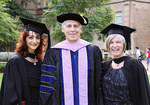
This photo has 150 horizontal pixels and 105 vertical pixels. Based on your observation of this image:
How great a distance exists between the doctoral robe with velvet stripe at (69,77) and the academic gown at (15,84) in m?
0.25

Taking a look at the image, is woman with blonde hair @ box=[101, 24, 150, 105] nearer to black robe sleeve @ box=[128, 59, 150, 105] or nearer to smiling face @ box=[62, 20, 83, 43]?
black robe sleeve @ box=[128, 59, 150, 105]

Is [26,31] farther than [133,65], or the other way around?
[26,31]

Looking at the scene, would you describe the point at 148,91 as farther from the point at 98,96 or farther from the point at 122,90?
the point at 98,96

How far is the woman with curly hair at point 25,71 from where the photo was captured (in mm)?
2479

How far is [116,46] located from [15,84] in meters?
1.54

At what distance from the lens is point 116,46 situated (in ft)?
8.83

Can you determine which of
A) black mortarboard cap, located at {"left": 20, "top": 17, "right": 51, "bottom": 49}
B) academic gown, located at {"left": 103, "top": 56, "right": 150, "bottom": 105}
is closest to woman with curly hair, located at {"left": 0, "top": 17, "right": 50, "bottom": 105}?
black mortarboard cap, located at {"left": 20, "top": 17, "right": 51, "bottom": 49}

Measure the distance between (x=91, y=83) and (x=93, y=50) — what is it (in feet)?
1.65

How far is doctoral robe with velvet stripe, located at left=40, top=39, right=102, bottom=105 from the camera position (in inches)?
104

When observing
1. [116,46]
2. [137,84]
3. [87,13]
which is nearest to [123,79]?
[137,84]

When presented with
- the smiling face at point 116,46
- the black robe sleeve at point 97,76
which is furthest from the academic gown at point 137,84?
the black robe sleeve at point 97,76

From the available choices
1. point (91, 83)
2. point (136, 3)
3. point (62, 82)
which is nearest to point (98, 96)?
point (91, 83)

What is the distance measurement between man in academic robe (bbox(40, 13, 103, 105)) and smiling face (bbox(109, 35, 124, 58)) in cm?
24

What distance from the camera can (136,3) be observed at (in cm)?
1858
